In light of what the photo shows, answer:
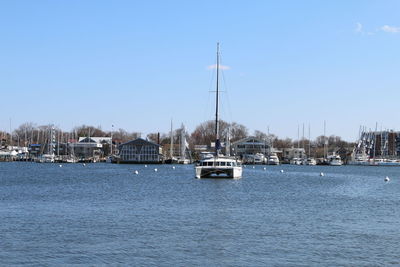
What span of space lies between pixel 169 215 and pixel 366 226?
1183 centimetres

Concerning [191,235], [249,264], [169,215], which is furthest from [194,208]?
[249,264]

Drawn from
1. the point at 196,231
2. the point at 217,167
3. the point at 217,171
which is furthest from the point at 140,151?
the point at 196,231

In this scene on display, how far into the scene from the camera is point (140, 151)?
188625 millimetres

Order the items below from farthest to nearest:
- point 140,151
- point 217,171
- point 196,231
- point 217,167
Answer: point 140,151
point 217,171
point 217,167
point 196,231

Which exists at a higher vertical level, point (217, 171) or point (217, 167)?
point (217, 167)

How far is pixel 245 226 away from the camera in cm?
3362

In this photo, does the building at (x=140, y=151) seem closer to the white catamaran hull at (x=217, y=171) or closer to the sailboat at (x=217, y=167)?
the white catamaran hull at (x=217, y=171)

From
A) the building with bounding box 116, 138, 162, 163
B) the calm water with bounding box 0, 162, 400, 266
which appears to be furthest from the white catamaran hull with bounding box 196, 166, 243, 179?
the building with bounding box 116, 138, 162, 163

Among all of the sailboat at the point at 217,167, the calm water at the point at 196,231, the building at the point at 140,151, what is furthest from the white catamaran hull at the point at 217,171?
the building at the point at 140,151

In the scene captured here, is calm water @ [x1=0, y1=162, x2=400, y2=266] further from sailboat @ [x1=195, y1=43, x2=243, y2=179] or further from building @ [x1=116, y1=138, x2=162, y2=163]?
building @ [x1=116, y1=138, x2=162, y2=163]

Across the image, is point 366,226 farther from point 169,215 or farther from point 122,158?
point 122,158

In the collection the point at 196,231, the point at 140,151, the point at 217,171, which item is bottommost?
the point at 196,231

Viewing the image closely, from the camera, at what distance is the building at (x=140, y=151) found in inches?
7402

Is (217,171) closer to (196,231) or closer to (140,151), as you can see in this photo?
(196,231)
